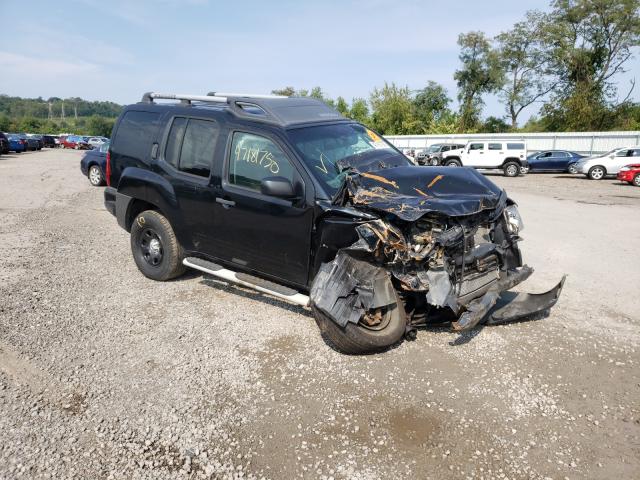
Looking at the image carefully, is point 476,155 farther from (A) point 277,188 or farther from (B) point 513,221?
(A) point 277,188

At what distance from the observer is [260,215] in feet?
13.5

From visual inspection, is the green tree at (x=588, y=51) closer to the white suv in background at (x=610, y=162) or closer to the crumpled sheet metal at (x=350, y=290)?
the white suv in background at (x=610, y=162)

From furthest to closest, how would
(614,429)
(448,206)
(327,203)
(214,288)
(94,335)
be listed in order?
(214,288)
(94,335)
(327,203)
(448,206)
(614,429)

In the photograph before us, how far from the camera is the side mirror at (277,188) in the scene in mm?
3760

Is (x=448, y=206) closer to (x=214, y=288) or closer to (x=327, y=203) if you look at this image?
(x=327, y=203)

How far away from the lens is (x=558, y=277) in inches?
227

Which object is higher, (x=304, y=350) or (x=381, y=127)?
(x=381, y=127)

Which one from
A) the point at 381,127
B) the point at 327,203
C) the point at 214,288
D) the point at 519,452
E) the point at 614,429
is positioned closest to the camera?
the point at 519,452

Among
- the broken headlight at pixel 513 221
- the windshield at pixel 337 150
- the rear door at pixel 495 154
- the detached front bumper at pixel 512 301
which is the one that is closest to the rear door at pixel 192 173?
the windshield at pixel 337 150

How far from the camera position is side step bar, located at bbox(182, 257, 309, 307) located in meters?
3.94

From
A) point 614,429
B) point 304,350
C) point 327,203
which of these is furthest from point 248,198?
point 614,429

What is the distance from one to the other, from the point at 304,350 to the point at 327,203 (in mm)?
1290

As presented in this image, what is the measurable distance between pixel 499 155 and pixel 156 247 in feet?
71.8

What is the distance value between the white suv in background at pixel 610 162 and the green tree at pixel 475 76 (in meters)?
28.6
